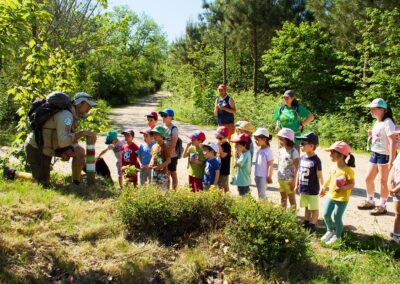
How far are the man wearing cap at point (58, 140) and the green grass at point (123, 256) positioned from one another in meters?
0.79

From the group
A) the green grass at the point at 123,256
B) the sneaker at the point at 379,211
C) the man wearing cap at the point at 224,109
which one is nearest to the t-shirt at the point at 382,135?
the sneaker at the point at 379,211

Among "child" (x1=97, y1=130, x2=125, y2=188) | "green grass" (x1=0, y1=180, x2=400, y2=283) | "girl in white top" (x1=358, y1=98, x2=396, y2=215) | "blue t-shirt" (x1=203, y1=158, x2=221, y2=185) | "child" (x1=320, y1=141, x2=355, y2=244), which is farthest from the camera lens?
"child" (x1=97, y1=130, x2=125, y2=188)

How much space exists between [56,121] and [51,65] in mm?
2107

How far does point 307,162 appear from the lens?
5.22 meters

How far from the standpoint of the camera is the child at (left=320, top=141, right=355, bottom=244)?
491cm

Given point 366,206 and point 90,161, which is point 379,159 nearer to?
point 366,206

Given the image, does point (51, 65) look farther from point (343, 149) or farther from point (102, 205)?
point (343, 149)

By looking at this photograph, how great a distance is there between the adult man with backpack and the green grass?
2.62ft

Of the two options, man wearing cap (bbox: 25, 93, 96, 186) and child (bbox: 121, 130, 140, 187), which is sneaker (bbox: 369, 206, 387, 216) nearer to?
child (bbox: 121, 130, 140, 187)

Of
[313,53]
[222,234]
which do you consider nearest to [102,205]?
[222,234]

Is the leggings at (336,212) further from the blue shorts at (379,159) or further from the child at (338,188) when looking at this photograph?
the blue shorts at (379,159)

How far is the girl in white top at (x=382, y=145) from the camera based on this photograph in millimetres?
5926

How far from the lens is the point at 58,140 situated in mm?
5543

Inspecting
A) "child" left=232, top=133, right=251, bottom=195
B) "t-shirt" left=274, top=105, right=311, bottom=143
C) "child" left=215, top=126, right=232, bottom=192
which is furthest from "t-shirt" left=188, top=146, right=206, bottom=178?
"t-shirt" left=274, top=105, right=311, bottom=143
